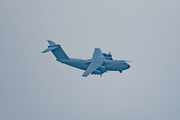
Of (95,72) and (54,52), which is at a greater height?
(54,52)

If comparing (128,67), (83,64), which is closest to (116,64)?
(128,67)

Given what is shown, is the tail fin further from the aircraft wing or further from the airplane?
the aircraft wing

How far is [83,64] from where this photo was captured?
72562 millimetres

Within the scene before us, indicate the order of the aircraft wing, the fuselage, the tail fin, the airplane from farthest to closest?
the tail fin, the fuselage, the airplane, the aircraft wing

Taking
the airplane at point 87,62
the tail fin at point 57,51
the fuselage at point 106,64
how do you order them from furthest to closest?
the tail fin at point 57,51 → the fuselage at point 106,64 → the airplane at point 87,62

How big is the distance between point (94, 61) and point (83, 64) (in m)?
3.30

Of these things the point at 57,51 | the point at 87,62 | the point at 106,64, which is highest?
the point at 57,51

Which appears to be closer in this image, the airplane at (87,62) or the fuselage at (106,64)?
the airplane at (87,62)

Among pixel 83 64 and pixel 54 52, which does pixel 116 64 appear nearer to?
pixel 83 64

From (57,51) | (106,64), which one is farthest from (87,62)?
(57,51)

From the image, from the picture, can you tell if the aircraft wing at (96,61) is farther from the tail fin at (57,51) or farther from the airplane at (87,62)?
the tail fin at (57,51)

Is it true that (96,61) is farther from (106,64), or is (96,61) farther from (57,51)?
(57,51)

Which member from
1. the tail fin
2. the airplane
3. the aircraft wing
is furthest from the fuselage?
the aircraft wing

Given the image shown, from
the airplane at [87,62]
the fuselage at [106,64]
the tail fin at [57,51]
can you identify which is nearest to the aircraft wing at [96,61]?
the airplane at [87,62]
